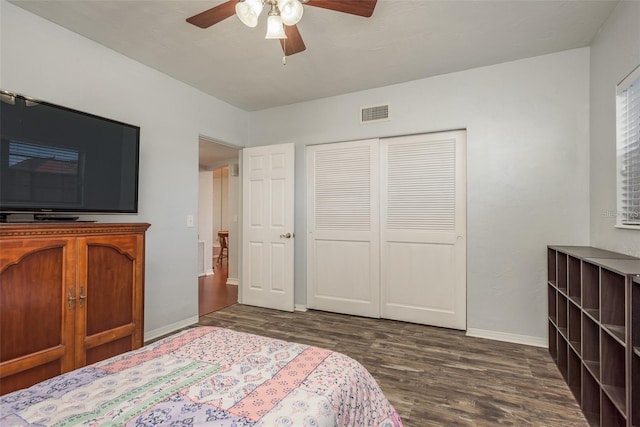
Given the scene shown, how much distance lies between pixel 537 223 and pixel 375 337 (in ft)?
6.06

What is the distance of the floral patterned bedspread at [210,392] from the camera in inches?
36.0

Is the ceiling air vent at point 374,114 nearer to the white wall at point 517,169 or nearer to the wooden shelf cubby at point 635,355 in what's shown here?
the white wall at point 517,169

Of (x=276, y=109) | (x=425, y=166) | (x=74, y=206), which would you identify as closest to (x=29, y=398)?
(x=74, y=206)

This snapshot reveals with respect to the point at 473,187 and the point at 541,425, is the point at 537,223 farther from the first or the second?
the point at 541,425

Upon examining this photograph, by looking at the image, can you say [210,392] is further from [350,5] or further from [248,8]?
[350,5]

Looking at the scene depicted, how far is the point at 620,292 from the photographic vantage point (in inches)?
61.1

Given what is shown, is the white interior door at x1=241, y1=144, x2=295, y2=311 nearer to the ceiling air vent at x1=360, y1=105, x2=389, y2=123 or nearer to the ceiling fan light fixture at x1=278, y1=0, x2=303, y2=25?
the ceiling air vent at x1=360, y1=105, x2=389, y2=123

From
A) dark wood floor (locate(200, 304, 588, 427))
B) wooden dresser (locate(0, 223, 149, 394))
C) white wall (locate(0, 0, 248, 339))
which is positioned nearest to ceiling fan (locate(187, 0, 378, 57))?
white wall (locate(0, 0, 248, 339))

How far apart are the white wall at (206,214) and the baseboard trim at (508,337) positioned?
5.10m

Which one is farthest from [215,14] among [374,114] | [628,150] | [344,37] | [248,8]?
[628,150]

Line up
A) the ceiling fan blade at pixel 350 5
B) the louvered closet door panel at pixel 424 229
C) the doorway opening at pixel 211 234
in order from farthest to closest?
the doorway opening at pixel 211 234 < the louvered closet door panel at pixel 424 229 < the ceiling fan blade at pixel 350 5

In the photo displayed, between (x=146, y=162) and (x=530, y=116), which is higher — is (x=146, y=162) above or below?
below

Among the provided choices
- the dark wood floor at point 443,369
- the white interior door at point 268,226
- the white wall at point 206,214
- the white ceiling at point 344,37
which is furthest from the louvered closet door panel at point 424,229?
the white wall at point 206,214

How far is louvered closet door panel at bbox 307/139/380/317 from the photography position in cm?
361
